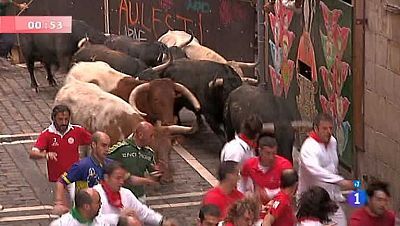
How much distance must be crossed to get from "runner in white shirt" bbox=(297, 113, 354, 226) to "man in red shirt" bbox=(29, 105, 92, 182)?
312 centimetres

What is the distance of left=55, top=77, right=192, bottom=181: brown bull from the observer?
51.7 feet

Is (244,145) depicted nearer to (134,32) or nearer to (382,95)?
(382,95)

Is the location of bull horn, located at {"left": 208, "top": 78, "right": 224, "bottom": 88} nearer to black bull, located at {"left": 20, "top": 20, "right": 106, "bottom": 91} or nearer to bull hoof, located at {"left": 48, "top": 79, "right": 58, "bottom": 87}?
black bull, located at {"left": 20, "top": 20, "right": 106, "bottom": 91}

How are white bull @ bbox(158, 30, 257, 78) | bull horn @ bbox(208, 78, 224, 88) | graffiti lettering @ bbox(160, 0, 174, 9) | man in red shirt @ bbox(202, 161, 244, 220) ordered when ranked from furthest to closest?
graffiti lettering @ bbox(160, 0, 174, 9)
white bull @ bbox(158, 30, 257, 78)
bull horn @ bbox(208, 78, 224, 88)
man in red shirt @ bbox(202, 161, 244, 220)

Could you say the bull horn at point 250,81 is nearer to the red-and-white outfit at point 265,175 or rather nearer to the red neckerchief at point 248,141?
the red neckerchief at point 248,141

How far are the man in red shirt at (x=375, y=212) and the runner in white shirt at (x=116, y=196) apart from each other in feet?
5.78

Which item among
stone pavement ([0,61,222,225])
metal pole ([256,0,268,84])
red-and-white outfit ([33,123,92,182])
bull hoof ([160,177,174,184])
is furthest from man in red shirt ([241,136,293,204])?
metal pole ([256,0,268,84])

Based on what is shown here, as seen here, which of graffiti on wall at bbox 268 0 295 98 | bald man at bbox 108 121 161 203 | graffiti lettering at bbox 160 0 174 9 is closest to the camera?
bald man at bbox 108 121 161 203

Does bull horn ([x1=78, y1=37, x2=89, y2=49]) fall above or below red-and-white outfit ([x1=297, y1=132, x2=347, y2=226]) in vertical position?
below

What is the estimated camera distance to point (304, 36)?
18094mm

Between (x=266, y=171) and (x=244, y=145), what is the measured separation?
2.94 ft

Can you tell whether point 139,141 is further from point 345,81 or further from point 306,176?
point 345,81

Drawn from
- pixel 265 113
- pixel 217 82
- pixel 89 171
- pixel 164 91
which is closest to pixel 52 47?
pixel 217 82

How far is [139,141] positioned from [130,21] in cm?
1414
